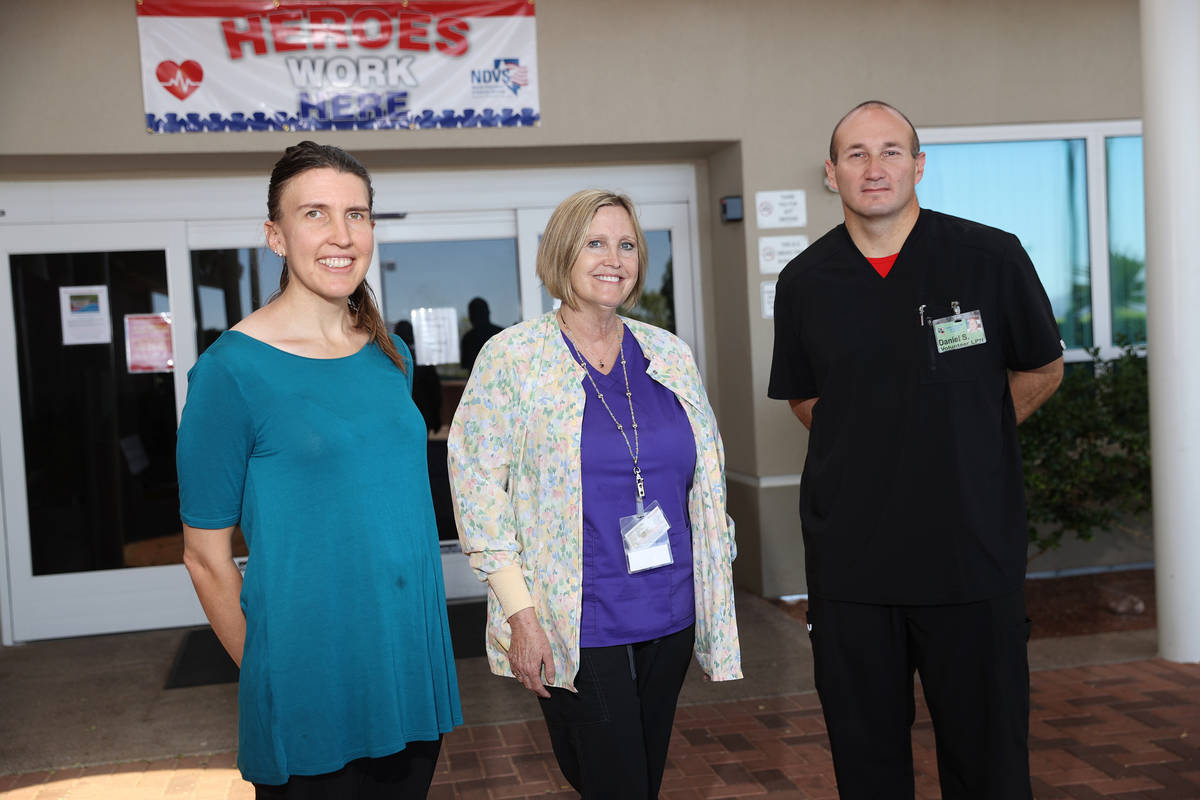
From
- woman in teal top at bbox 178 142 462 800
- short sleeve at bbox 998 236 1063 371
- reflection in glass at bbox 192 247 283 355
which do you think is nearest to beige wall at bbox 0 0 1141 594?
reflection in glass at bbox 192 247 283 355

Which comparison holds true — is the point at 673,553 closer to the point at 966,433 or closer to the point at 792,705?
the point at 966,433

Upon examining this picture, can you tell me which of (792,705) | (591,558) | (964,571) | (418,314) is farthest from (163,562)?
(964,571)

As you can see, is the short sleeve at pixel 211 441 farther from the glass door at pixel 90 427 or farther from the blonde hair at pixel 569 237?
the glass door at pixel 90 427

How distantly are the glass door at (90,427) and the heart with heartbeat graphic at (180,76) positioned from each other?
36.1 inches

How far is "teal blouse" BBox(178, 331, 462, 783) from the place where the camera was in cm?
179

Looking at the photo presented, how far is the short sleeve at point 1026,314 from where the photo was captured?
2.46 m

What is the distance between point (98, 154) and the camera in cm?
575

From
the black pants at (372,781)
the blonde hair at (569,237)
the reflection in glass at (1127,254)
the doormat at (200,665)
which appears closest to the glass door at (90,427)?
the doormat at (200,665)

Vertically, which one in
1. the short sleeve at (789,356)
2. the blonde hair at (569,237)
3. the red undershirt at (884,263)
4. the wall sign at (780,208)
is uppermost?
the wall sign at (780,208)

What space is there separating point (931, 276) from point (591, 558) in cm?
107

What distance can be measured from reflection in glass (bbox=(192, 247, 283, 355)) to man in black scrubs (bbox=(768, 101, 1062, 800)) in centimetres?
466

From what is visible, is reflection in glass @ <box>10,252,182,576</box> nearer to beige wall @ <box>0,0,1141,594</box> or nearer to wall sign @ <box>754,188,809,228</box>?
beige wall @ <box>0,0,1141,594</box>

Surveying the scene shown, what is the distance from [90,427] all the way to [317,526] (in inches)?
205

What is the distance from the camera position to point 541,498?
2387 mm
